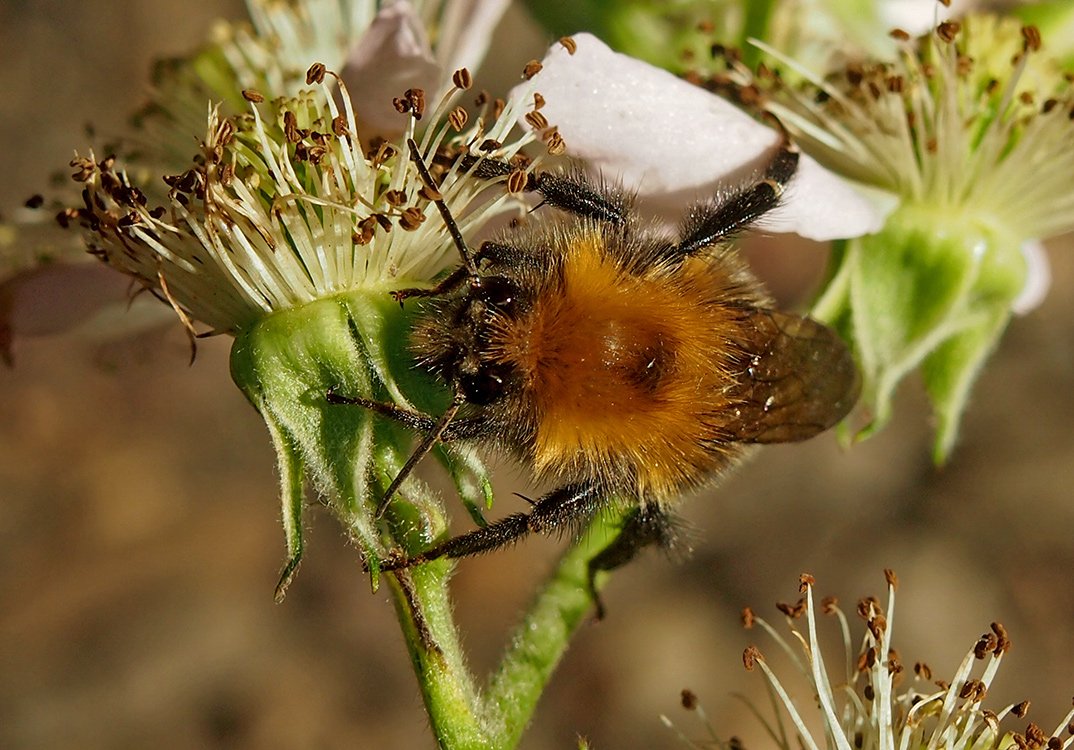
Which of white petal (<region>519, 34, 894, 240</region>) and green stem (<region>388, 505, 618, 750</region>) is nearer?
green stem (<region>388, 505, 618, 750</region>)

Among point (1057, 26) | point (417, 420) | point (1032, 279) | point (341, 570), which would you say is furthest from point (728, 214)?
point (341, 570)

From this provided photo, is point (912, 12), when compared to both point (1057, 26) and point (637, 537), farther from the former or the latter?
point (637, 537)

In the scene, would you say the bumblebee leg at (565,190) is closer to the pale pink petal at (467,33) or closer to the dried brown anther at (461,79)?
the dried brown anther at (461,79)

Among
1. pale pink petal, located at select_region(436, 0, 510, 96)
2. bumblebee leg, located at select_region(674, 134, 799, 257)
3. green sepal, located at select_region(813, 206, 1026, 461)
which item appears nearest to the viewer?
bumblebee leg, located at select_region(674, 134, 799, 257)

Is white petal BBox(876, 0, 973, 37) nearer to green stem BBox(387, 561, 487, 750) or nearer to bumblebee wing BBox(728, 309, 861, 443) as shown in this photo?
bumblebee wing BBox(728, 309, 861, 443)

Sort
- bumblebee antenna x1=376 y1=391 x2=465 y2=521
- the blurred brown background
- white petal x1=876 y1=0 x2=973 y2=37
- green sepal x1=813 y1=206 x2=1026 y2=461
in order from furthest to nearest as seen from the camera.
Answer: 1. the blurred brown background
2. white petal x1=876 y1=0 x2=973 y2=37
3. green sepal x1=813 y1=206 x2=1026 y2=461
4. bumblebee antenna x1=376 y1=391 x2=465 y2=521

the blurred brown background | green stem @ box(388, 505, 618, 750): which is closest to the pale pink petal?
green stem @ box(388, 505, 618, 750)

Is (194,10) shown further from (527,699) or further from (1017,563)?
(527,699)

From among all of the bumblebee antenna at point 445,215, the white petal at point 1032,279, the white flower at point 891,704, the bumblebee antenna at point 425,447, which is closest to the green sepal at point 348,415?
the bumblebee antenna at point 425,447
